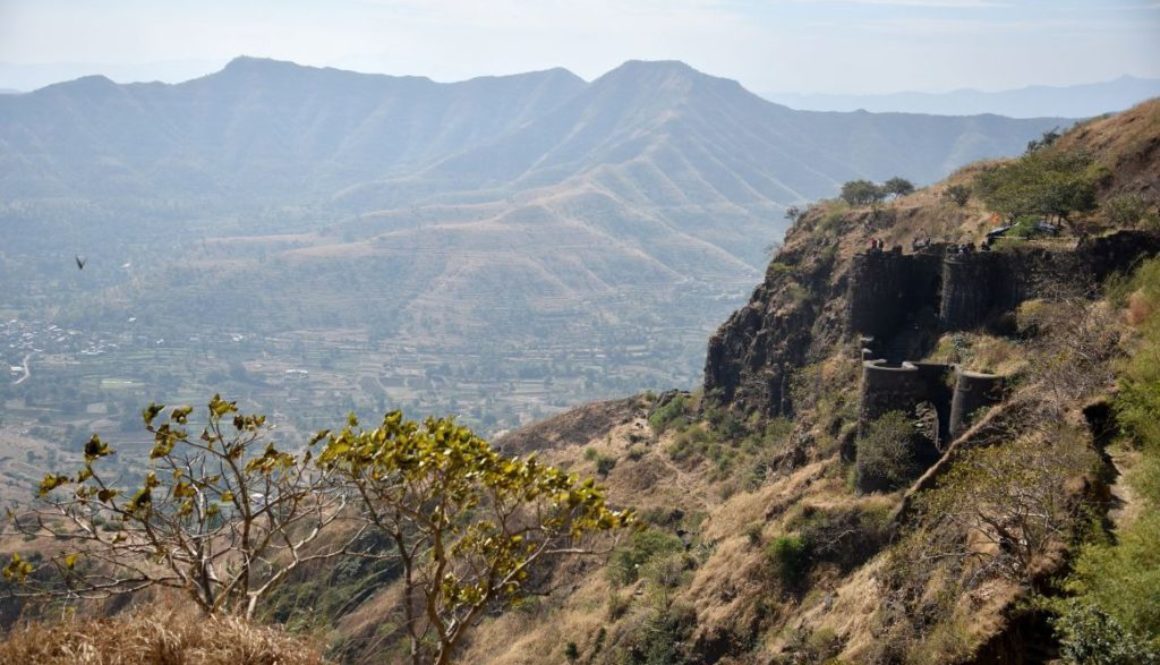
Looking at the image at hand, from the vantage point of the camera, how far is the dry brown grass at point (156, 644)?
318 inches

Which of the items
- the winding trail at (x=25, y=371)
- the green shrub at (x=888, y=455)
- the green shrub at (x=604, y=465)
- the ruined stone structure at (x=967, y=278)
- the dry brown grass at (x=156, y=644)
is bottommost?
the winding trail at (x=25, y=371)

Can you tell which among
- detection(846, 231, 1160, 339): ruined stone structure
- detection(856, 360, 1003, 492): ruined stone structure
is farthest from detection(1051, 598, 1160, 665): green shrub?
detection(846, 231, 1160, 339): ruined stone structure

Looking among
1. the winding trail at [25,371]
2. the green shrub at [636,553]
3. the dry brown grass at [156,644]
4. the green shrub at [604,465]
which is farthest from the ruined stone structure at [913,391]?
the winding trail at [25,371]

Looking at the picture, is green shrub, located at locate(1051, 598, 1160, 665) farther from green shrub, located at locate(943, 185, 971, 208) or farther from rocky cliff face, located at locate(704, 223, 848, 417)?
green shrub, located at locate(943, 185, 971, 208)

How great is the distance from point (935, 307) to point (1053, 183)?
4790 mm

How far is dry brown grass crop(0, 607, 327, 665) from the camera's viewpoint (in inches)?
318

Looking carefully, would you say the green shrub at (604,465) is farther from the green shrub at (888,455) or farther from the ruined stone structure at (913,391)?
the green shrub at (888,455)

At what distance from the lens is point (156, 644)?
319 inches

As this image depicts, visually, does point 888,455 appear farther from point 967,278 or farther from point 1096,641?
point 1096,641

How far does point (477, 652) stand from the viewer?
2875cm

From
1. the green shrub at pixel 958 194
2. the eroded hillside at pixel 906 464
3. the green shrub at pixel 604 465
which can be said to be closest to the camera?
the eroded hillside at pixel 906 464

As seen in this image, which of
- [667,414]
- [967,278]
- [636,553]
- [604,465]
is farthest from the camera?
[667,414]

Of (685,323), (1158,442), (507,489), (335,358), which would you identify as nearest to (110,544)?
(507,489)

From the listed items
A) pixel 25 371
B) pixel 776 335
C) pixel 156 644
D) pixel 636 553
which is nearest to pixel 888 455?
pixel 636 553
